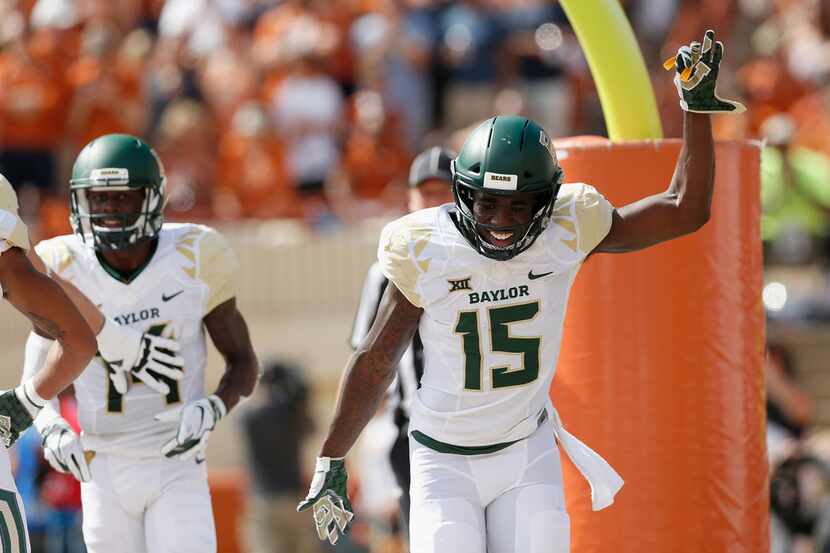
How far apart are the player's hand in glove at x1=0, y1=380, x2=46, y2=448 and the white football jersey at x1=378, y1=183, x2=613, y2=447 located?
3.52 ft

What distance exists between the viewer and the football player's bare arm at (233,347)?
16.4 feet

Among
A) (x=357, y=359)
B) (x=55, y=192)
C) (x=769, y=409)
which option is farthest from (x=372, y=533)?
(x=357, y=359)

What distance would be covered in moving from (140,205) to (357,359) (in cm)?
105

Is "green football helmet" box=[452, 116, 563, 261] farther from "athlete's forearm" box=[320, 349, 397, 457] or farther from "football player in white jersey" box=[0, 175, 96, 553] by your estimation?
"football player in white jersey" box=[0, 175, 96, 553]

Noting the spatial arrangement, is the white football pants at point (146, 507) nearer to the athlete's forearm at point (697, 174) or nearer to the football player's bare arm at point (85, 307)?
the football player's bare arm at point (85, 307)

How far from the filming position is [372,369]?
14.2 ft

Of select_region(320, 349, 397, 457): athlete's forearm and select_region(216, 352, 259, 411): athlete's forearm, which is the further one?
select_region(216, 352, 259, 411): athlete's forearm

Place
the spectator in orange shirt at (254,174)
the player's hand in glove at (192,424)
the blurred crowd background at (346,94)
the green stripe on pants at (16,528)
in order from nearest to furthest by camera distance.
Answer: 1. the green stripe on pants at (16,528)
2. the player's hand in glove at (192,424)
3. the blurred crowd background at (346,94)
4. the spectator in orange shirt at (254,174)

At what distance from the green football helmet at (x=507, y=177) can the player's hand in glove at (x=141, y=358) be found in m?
1.20

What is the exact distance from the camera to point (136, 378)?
4.89 m

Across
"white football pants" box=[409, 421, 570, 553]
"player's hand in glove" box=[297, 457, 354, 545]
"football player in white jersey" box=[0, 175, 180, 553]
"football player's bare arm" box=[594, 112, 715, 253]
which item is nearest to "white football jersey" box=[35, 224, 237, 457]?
"football player in white jersey" box=[0, 175, 180, 553]

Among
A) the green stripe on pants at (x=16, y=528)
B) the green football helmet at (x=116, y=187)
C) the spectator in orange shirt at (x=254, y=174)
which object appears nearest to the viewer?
the green stripe on pants at (x=16, y=528)

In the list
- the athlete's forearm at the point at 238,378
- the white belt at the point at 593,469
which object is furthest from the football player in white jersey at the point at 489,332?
the athlete's forearm at the point at 238,378

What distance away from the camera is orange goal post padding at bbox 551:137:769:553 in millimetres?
4938
